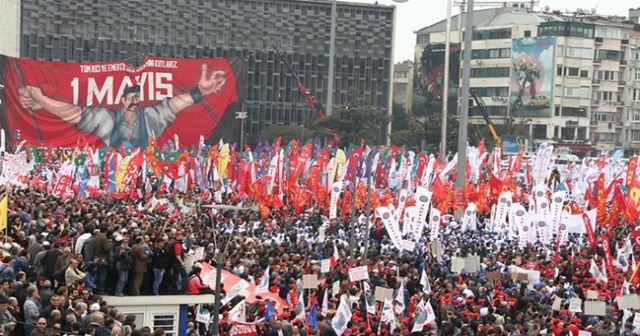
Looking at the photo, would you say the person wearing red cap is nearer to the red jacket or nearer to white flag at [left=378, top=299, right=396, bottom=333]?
the red jacket

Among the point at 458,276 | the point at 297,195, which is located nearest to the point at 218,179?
the point at 297,195

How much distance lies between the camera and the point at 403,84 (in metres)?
132

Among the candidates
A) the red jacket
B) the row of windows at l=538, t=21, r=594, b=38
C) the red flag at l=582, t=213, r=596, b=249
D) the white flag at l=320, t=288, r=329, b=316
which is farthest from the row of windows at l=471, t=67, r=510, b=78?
the red jacket

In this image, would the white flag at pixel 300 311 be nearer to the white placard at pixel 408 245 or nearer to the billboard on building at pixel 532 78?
the white placard at pixel 408 245

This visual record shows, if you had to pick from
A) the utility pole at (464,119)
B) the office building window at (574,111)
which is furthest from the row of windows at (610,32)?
the utility pole at (464,119)

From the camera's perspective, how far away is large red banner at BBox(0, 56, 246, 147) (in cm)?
4916

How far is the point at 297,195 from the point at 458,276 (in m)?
13.5

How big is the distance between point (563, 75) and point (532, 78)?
2545mm

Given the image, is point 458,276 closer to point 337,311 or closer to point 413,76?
point 337,311

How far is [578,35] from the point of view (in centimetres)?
10650

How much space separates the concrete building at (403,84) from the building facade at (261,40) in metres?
17.7

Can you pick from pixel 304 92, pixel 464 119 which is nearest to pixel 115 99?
pixel 464 119

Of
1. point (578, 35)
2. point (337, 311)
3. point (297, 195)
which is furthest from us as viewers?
point (578, 35)

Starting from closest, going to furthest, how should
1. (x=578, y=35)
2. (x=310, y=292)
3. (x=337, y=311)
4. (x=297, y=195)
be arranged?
(x=337, y=311), (x=310, y=292), (x=297, y=195), (x=578, y=35)
